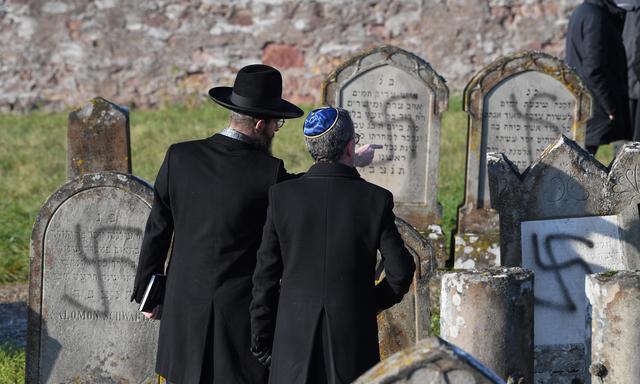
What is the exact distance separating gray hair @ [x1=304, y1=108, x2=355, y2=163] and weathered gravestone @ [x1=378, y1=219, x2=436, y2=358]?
1.46 meters

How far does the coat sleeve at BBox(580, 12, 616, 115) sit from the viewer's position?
8945mm

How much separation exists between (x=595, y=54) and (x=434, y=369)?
6487 mm

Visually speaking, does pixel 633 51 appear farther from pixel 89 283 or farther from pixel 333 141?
pixel 333 141

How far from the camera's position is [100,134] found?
22.5 ft

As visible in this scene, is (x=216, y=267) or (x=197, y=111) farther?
(x=197, y=111)

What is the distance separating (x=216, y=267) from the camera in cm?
409

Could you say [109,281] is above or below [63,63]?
below

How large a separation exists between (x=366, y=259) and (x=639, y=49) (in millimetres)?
6025

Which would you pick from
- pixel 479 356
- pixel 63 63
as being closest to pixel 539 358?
pixel 479 356

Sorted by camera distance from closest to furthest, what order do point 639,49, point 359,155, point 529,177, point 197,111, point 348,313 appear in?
point 348,313 < point 359,155 < point 529,177 < point 639,49 < point 197,111

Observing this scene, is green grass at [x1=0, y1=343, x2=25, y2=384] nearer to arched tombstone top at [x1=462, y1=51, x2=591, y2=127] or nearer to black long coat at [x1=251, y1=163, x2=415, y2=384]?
black long coat at [x1=251, y1=163, x2=415, y2=384]

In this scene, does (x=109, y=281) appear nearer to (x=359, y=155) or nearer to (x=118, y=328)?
(x=118, y=328)

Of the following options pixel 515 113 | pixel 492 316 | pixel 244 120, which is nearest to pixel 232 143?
pixel 244 120

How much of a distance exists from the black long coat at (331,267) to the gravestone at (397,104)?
4.05 metres
